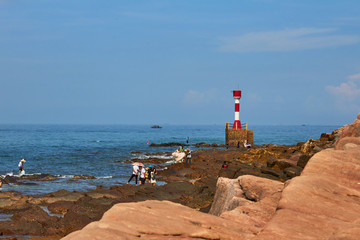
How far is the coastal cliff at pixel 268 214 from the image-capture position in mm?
8297

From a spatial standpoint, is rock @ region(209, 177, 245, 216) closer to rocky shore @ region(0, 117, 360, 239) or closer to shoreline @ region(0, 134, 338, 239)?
rocky shore @ region(0, 117, 360, 239)

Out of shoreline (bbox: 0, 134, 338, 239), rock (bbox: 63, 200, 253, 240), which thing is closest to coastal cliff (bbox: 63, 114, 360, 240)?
rock (bbox: 63, 200, 253, 240)

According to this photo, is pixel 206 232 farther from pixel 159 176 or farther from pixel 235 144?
pixel 235 144

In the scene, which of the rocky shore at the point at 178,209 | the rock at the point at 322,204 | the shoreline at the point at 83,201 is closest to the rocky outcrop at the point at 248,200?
the rocky shore at the point at 178,209

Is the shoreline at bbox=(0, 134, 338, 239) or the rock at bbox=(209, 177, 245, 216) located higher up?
the rock at bbox=(209, 177, 245, 216)

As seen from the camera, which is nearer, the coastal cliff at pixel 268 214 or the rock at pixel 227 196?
the coastal cliff at pixel 268 214

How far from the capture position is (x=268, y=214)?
1119 centimetres

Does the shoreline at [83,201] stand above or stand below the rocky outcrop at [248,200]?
below

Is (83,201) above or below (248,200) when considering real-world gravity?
below

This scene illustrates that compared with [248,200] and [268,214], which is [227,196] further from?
[268,214]

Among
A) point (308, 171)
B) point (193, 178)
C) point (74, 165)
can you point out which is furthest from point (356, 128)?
point (74, 165)

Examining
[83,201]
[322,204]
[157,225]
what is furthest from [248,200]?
[83,201]

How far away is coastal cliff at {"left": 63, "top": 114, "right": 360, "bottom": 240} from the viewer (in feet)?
27.2

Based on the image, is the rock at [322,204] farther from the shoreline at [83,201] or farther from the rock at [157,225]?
the shoreline at [83,201]
